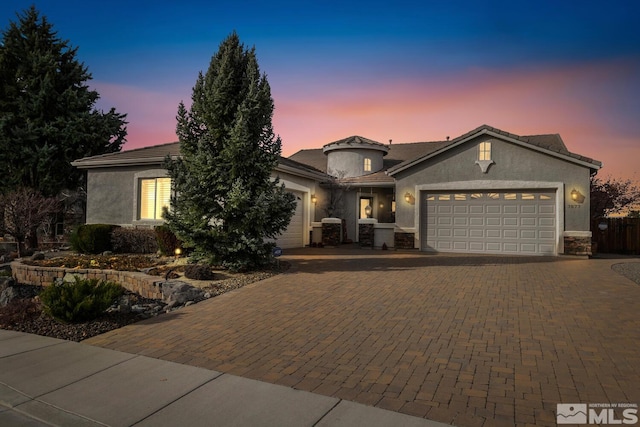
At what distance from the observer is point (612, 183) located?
20500mm

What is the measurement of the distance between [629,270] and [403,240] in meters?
7.53

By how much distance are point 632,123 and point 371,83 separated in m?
10.6

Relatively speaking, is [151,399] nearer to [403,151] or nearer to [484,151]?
[484,151]

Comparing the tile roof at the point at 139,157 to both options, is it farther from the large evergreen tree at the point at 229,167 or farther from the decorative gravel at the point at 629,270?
the decorative gravel at the point at 629,270

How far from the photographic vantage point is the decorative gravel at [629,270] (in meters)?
9.84

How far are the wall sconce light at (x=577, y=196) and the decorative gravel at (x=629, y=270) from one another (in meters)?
2.53

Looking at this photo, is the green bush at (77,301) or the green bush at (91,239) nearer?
the green bush at (77,301)

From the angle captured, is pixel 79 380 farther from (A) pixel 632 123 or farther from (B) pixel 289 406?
(A) pixel 632 123

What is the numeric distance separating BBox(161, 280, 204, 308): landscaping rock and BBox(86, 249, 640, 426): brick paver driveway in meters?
0.45

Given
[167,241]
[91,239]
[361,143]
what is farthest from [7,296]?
[361,143]

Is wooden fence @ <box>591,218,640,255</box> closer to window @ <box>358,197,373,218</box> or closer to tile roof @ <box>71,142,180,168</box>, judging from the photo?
window @ <box>358,197,373,218</box>

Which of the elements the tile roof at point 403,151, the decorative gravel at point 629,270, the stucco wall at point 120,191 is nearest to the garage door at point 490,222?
the decorative gravel at point 629,270

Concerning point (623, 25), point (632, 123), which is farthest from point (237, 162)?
point (632, 123)
